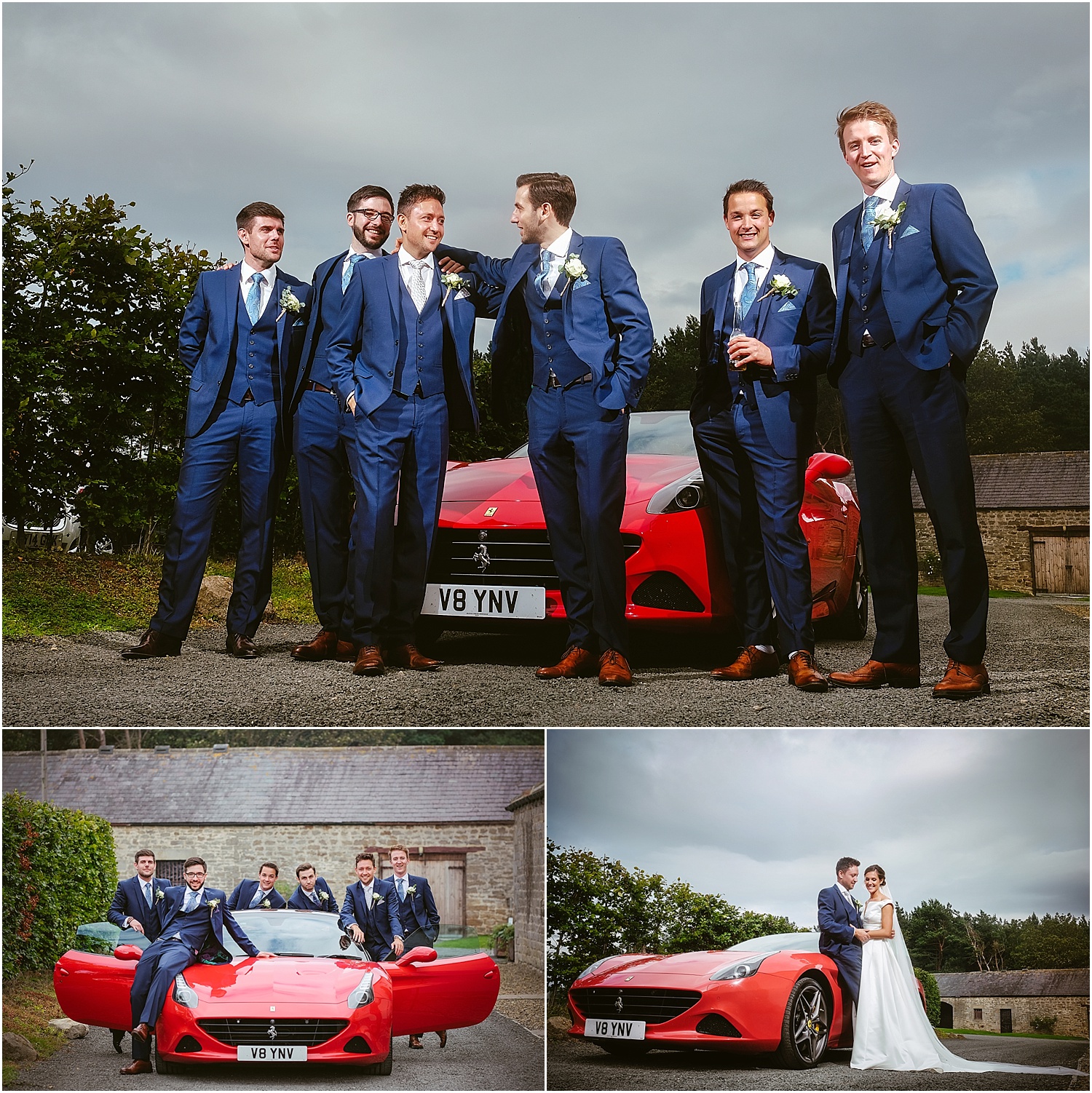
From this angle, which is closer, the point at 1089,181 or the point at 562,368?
the point at 562,368

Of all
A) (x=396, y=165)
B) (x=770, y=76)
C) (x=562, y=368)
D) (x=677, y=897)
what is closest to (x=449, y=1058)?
(x=677, y=897)

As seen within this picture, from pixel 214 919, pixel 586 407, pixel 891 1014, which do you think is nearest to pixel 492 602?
pixel 586 407

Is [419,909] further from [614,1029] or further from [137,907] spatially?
[137,907]

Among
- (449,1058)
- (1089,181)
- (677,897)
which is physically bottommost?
(449,1058)

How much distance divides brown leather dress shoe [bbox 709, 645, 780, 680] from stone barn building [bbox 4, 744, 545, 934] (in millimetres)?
893

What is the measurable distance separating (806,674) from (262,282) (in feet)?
9.68

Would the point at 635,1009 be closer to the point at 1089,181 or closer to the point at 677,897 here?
the point at 677,897

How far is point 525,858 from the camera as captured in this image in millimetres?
4602

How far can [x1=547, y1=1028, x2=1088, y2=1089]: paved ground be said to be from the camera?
14.2 feet

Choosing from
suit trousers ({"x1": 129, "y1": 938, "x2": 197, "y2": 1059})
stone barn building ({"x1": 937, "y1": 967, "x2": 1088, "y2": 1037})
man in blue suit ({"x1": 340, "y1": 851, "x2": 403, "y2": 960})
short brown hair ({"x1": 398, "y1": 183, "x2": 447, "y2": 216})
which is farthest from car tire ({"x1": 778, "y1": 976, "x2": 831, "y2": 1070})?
short brown hair ({"x1": 398, "y1": 183, "x2": 447, "y2": 216})

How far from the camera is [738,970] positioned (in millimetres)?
4375

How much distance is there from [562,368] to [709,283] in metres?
0.78

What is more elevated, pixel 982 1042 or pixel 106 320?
pixel 106 320

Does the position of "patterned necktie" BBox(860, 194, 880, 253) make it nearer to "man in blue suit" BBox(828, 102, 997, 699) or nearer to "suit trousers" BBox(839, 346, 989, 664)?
"man in blue suit" BBox(828, 102, 997, 699)
